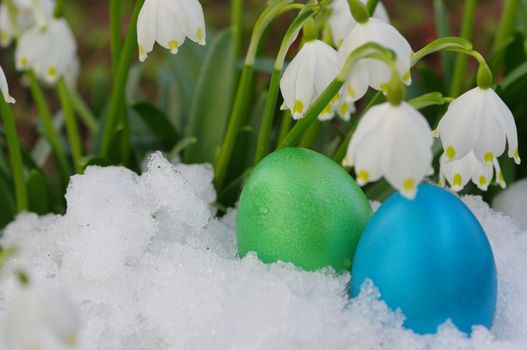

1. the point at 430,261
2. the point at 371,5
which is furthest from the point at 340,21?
the point at 430,261

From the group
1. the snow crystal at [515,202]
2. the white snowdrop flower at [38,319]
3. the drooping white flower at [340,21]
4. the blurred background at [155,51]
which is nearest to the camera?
the white snowdrop flower at [38,319]

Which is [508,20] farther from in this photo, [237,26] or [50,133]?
[50,133]

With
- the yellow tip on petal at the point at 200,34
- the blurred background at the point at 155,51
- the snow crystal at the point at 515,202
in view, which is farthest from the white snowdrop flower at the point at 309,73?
the blurred background at the point at 155,51

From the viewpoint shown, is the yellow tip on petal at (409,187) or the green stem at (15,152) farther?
the green stem at (15,152)

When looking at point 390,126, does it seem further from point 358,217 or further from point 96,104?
point 96,104

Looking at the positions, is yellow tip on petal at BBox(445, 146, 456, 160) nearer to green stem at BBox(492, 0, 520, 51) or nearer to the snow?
the snow

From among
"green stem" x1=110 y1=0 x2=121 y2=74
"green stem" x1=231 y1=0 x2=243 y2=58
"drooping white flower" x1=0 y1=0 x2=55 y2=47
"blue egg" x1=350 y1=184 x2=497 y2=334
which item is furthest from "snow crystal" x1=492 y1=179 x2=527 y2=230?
"drooping white flower" x1=0 y1=0 x2=55 y2=47

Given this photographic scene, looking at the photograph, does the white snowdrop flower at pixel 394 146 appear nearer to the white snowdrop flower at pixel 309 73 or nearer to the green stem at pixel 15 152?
the white snowdrop flower at pixel 309 73

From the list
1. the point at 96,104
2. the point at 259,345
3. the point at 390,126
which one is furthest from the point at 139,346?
the point at 96,104
